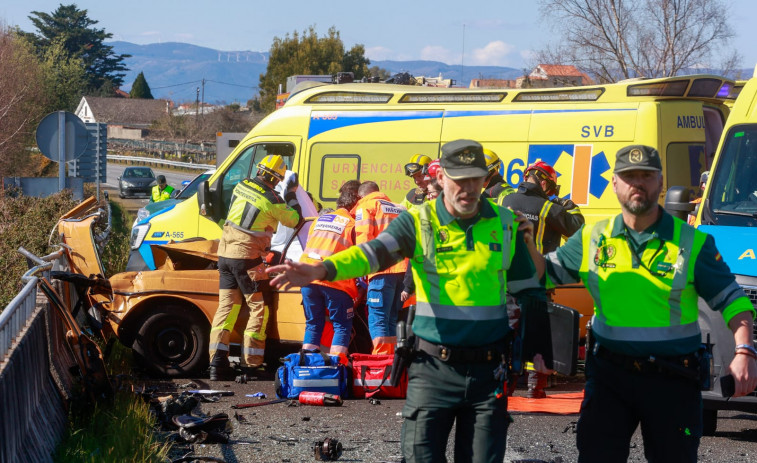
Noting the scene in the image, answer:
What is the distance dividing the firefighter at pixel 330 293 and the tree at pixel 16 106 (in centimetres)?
1813

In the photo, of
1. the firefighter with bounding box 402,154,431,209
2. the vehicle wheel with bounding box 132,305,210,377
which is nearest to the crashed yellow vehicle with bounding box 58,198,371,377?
the vehicle wheel with bounding box 132,305,210,377

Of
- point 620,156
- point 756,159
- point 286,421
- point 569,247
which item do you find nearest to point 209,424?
point 286,421

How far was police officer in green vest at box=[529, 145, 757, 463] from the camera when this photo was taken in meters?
4.27

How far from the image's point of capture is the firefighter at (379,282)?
867 cm

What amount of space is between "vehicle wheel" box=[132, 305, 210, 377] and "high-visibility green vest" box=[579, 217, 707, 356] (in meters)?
5.55

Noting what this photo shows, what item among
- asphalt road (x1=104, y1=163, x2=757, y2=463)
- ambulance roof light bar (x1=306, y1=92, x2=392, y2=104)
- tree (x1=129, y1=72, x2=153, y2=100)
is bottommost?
asphalt road (x1=104, y1=163, x2=757, y2=463)

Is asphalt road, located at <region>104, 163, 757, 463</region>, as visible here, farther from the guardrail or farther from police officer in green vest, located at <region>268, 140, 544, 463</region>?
the guardrail

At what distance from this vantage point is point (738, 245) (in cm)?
692

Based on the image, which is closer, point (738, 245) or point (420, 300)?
point (420, 300)

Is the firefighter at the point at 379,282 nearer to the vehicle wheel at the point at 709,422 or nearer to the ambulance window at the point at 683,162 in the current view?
the vehicle wheel at the point at 709,422

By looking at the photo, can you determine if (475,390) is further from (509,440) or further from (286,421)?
(286,421)

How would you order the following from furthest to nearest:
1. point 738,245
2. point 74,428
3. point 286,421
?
point 286,421, point 738,245, point 74,428

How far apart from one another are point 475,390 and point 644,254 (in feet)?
3.17

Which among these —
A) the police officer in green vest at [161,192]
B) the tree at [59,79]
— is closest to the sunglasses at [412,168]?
the police officer in green vest at [161,192]
